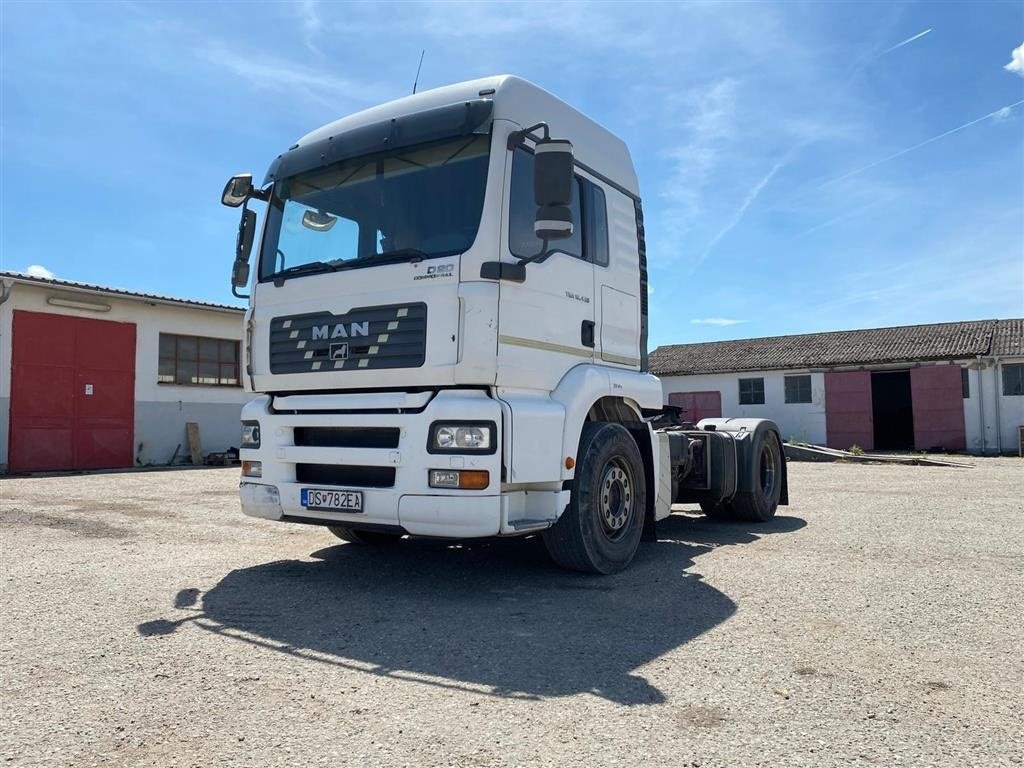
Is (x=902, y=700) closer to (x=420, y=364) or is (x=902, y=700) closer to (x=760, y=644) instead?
(x=760, y=644)

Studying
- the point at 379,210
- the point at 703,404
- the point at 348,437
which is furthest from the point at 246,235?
the point at 703,404

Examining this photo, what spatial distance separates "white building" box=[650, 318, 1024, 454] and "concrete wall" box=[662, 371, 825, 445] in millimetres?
39

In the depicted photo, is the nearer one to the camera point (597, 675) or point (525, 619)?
point (597, 675)

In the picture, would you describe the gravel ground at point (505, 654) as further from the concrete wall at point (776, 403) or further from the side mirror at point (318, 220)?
the concrete wall at point (776, 403)

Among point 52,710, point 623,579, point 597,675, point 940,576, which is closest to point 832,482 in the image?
point 940,576

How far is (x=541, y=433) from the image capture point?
464cm

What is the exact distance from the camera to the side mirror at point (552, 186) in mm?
4422

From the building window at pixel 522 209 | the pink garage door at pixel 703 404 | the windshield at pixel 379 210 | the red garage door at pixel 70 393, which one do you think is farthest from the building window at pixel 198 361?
the pink garage door at pixel 703 404

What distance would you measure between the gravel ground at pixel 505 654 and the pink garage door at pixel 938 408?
19.9 meters

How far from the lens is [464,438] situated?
14.3ft

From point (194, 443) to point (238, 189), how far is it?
525 inches

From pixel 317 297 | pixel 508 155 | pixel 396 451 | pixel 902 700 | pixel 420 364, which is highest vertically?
pixel 508 155

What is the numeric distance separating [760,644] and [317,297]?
338 cm

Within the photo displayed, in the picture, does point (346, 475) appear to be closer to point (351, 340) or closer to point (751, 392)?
point (351, 340)
